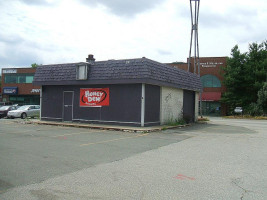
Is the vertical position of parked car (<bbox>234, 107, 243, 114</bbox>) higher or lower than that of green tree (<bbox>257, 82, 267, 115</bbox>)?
lower

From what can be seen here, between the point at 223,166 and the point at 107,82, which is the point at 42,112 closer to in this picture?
the point at 107,82

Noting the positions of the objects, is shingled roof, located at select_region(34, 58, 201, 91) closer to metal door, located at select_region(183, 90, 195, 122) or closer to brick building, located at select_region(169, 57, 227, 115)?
metal door, located at select_region(183, 90, 195, 122)

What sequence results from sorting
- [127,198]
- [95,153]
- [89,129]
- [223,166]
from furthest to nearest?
[89,129] < [95,153] < [223,166] < [127,198]

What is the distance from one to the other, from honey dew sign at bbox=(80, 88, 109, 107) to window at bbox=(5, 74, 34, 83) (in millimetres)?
38205

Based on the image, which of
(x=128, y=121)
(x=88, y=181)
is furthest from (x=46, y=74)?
(x=88, y=181)

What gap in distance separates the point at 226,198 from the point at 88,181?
9.12ft

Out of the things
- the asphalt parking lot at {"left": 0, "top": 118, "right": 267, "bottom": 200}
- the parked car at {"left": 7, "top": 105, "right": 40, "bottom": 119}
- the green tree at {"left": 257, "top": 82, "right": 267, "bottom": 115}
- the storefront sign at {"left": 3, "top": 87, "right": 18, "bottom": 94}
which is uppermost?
the storefront sign at {"left": 3, "top": 87, "right": 18, "bottom": 94}

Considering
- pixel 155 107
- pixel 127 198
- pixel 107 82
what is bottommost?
pixel 127 198

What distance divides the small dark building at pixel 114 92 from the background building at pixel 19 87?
115 ft

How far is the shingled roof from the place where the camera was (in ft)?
55.8

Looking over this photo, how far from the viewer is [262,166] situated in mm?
7938

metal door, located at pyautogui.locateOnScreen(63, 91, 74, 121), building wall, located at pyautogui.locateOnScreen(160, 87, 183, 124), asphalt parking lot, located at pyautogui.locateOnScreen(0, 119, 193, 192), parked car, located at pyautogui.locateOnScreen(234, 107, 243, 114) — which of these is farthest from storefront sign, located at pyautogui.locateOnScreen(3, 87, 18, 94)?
asphalt parking lot, located at pyautogui.locateOnScreen(0, 119, 193, 192)

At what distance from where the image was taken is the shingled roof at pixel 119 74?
1701 centimetres

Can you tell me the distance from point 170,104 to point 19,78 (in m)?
43.1
